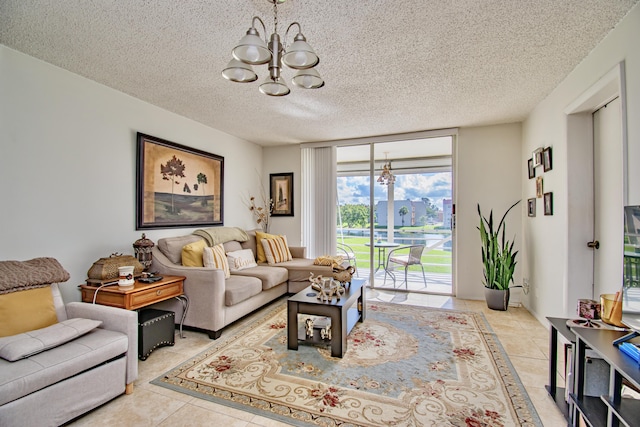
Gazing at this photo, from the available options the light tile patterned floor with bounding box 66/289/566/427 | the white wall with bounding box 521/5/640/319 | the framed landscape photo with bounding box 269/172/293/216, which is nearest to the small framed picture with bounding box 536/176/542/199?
the white wall with bounding box 521/5/640/319

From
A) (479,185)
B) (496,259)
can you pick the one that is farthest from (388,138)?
(496,259)

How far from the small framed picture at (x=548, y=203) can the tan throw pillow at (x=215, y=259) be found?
3.67m

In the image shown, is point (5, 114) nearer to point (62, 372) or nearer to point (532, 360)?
point (62, 372)

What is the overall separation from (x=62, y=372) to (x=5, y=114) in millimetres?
2033

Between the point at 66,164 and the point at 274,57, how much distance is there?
89.0 inches

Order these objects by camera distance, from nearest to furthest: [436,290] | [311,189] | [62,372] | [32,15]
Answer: [62,372], [32,15], [436,290], [311,189]

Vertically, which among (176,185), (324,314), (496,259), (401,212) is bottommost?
(324,314)

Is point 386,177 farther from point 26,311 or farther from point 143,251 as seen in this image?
point 26,311

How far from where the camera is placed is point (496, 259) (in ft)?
12.6

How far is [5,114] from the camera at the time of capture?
7.39 ft

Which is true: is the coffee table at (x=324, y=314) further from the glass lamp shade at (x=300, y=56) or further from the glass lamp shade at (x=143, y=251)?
the glass lamp shade at (x=300, y=56)

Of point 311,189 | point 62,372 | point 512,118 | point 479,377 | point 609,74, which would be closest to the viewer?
point 62,372

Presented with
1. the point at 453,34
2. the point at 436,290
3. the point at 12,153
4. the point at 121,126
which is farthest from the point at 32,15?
the point at 436,290

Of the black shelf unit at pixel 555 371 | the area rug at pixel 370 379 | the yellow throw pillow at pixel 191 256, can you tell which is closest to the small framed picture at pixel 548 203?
the area rug at pixel 370 379
